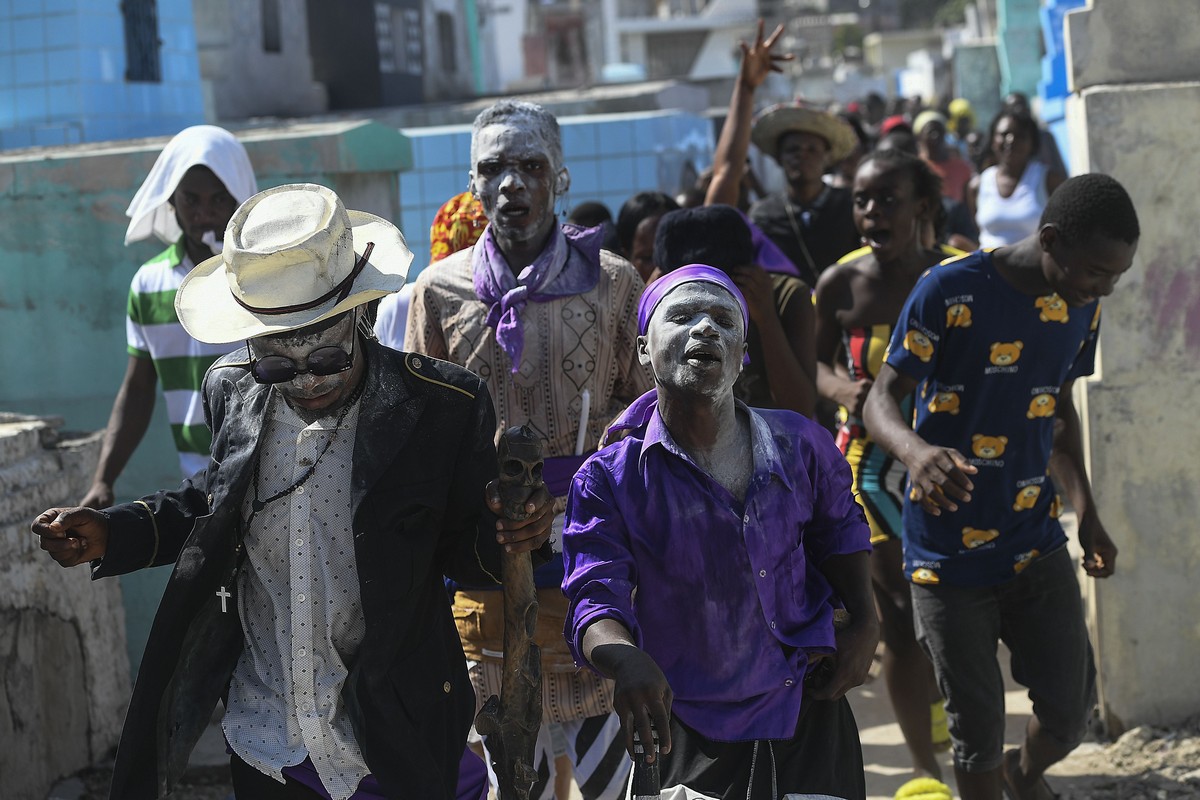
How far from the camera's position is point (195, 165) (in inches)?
190

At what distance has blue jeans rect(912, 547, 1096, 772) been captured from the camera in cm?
424

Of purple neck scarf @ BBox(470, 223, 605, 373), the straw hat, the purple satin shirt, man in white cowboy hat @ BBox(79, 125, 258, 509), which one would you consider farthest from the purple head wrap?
the straw hat

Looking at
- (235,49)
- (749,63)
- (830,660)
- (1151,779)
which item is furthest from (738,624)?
(235,49)

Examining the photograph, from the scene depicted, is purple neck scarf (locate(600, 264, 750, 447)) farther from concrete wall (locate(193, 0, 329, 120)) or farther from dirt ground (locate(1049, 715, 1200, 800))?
concrete wall (locate(193, 0, 329, 120))

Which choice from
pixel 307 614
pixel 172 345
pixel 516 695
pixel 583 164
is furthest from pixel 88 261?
pixel 516 695

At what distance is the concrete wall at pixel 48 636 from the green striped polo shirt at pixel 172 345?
0.46m

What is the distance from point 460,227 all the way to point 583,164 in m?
4.46

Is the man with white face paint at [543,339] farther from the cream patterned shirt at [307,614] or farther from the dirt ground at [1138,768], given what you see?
the dirt ground at [1138,768]

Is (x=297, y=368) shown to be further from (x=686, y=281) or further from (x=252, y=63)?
(x=252, y=63)

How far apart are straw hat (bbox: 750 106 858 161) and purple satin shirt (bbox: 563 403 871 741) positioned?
4.11 m

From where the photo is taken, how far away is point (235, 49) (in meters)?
15.2

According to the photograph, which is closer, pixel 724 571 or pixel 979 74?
pixel 724 571

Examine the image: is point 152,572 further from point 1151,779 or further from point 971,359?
point 1151,779

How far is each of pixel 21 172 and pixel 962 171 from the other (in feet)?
26.9
